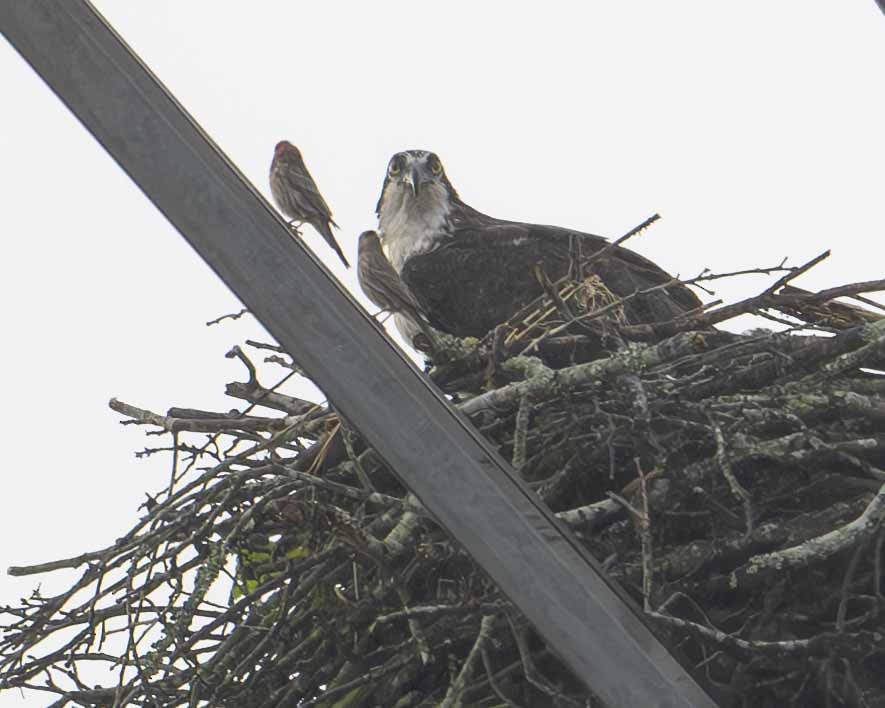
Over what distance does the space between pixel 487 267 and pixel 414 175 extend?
32.4 inches

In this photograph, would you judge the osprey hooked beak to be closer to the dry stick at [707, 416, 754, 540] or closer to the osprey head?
the osprey head

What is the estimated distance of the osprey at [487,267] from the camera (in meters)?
5.34

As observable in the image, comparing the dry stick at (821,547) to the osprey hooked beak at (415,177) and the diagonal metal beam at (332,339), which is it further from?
the osprey hooked beak at (415,177)

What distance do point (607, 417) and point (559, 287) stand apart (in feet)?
2.62

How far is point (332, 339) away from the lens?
2.80 m

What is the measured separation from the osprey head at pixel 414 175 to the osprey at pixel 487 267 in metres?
0.04

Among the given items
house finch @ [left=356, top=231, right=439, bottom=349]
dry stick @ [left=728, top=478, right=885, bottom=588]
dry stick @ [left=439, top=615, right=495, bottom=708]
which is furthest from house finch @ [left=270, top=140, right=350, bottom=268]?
dry stick @ [left=728, top=478, right=885, bottom=588]

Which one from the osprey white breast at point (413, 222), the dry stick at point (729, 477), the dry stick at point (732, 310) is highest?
the osprey white breast at point (413, 222)

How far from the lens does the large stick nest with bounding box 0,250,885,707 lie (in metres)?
3.75

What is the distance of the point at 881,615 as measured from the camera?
3604 mm

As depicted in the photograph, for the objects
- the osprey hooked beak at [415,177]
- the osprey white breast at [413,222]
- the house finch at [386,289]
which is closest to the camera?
the house finch at [386,289]

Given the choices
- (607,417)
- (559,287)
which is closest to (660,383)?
(607,417)

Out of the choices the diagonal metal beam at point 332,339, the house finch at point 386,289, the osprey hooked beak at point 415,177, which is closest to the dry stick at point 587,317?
the house finch at point 386,289

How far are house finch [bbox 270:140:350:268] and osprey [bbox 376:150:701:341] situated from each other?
43 cm
